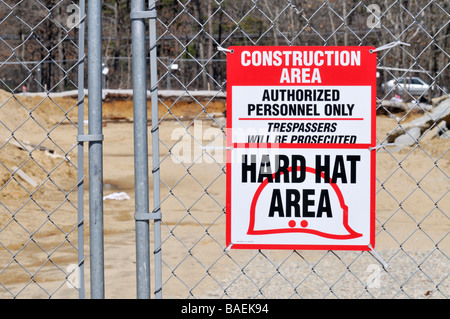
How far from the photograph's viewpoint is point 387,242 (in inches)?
399

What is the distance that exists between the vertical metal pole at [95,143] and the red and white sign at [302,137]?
0.54m

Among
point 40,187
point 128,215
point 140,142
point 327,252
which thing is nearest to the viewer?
point 140,142

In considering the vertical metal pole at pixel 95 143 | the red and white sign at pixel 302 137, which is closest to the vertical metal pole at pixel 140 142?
the vertical metal pole at pixel 95 143

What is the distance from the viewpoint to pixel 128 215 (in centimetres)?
1274

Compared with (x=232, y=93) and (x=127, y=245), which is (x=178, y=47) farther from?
(x=232, y=93)

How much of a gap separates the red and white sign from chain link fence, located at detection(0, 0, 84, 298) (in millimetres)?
695

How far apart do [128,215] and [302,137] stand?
34.1ft

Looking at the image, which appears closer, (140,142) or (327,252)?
(140,142)

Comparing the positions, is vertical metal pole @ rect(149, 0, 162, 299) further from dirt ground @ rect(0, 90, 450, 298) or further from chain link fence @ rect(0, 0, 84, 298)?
chain link fence @ rect(0, 0, 84, 298)

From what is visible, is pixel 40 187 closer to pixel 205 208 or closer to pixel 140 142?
pixel 140 142

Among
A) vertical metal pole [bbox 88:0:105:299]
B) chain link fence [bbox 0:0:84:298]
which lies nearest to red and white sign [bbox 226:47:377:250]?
vertical metal pole [bbox 88:0:105:299]

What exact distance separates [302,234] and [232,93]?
66 centimetres

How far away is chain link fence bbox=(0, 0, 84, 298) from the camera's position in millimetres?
2994

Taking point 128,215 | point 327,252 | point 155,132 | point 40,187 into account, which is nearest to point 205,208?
point 128,215
